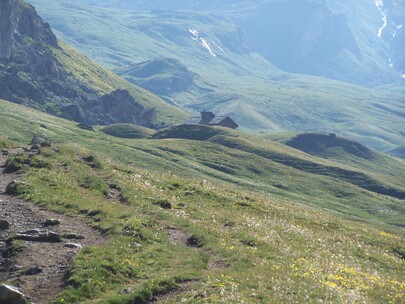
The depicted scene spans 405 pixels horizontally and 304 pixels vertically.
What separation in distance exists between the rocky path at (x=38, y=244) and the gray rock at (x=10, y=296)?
2.15 feet

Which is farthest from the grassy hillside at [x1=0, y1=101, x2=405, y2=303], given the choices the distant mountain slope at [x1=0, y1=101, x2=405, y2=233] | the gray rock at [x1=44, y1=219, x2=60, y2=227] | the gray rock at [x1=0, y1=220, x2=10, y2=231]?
the distant mountain slope at [x1=0, y1=101, x2=405, y2=233]

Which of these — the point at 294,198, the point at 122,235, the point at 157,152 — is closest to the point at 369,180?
the point at 294,198

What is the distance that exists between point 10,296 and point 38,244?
602cm

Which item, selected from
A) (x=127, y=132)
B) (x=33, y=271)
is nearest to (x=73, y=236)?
(x=33, y=271)

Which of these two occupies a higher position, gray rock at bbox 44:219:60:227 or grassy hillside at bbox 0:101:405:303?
grassy hillside at bbox 0:101:405:303

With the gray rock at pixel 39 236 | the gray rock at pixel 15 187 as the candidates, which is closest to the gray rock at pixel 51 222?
the gray rock at pixel 39 236

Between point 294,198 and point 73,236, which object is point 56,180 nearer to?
point 73,236

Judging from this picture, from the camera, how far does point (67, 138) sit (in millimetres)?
133125

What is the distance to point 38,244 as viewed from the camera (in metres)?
26.0

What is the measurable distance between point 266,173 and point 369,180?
43491mm

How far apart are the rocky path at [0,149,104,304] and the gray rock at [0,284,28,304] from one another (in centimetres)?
65

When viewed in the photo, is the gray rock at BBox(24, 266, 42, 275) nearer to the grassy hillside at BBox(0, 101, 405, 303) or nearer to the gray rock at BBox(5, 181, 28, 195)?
the grassy hillside at BBox(0, 101, 405, 303)

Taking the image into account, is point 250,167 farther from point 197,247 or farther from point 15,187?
point 197,247

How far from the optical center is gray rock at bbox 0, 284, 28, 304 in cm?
2005
